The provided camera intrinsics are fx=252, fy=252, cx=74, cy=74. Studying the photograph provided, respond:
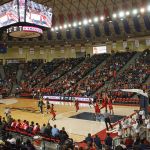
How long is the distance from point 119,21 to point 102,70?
31.0 feet

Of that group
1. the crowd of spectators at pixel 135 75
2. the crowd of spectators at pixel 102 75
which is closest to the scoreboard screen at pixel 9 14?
the crowd of spectators at pixel 102 75

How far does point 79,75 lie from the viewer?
130 feet

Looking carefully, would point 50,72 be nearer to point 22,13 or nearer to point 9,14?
point 9,14

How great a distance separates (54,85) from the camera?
38.9 metres

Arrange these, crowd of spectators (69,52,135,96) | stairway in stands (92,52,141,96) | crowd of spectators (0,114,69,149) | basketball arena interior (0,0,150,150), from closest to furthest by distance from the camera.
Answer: crowd of spectators (0,114,69,149) < basketball arena interior (0,0,150,150) < stairway in stands (92,52,141,96) < crowd of spectators (69,52,135,96)

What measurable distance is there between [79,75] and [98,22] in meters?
9.95

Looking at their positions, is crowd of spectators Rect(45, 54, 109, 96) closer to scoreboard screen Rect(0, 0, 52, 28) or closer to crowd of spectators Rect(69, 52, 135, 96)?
crowd of spectators Rect(69, 52, 135, 96)

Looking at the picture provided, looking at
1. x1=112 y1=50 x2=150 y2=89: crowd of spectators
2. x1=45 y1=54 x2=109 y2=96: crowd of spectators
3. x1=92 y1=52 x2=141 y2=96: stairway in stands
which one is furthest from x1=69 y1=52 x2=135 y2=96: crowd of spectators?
x1=112 y1=50 x2=150 y2=89: crowd of spectators

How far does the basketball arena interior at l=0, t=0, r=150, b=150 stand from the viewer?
1659cm

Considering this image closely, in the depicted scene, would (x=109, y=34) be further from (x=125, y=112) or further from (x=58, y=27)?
(x=125, y=112)

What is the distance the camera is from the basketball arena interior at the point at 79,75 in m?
16.6

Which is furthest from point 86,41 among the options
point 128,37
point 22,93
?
point 22,93

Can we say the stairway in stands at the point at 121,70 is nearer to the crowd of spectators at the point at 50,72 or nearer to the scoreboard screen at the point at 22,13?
the crowd of spectators at the point at 50,72

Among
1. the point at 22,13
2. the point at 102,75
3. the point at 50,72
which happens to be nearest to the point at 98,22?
the point at 102,75
